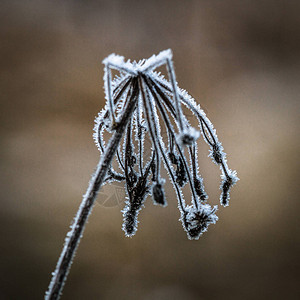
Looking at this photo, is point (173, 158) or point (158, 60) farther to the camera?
point (173, 158)

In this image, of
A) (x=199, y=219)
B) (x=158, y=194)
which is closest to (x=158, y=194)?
(x=158, y=194)

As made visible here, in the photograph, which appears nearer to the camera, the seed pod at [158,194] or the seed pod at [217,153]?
the seed pod at [158,194]

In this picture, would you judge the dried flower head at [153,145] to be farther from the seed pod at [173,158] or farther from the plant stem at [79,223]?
the plant stem at [79,223]

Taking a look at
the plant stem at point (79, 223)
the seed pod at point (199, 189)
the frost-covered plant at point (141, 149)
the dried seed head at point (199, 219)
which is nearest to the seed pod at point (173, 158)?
the frost-covered plant at point (141, 149)

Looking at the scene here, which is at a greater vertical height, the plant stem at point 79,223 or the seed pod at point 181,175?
the seed pod at point 181,175

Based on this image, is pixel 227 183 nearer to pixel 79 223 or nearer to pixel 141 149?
pixel 141 149

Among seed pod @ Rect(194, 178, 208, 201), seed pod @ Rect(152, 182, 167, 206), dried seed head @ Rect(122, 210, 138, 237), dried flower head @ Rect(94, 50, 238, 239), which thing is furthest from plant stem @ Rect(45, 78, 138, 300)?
seed pod @ Rect(194, 178, 208, 201)

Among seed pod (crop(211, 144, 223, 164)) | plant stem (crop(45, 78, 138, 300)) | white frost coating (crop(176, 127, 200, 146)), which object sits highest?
seed pod (crop(211, 144, 223, 164))

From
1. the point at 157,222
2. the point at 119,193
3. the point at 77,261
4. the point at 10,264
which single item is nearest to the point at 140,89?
the point at 119,193

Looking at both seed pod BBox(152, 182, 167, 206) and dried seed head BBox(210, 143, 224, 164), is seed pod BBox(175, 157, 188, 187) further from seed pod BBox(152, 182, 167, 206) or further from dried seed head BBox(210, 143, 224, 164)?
seed pod BBox(152, 182, 167, 206)
